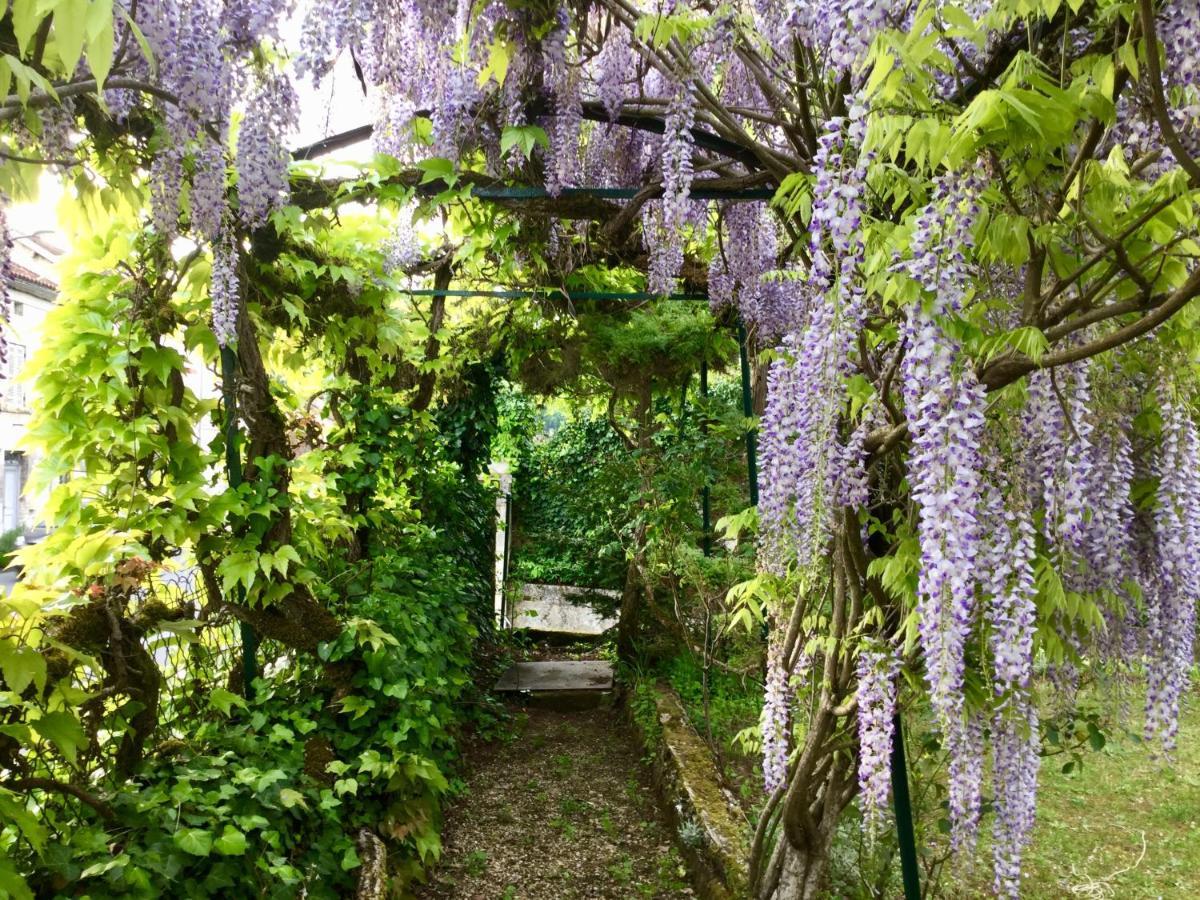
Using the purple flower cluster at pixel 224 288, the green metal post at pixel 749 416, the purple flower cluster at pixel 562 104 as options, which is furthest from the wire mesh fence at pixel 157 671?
the green metal post at pixel 749 416

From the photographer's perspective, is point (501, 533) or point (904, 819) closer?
point (904, 819)

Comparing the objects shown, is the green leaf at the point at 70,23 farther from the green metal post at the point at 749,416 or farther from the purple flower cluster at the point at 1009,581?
the green metal post at the point at 749,416

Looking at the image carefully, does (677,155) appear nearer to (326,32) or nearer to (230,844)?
(326,32)

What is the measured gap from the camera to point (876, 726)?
2018mm

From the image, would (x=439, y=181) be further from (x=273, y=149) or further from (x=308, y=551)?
(x=308, y=551)

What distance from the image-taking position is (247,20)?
2.38 meters

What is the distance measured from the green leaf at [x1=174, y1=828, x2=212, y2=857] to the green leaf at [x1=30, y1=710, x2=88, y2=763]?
1.14ft

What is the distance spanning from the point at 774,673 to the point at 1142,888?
204cm

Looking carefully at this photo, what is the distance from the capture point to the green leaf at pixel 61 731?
179 centimetres

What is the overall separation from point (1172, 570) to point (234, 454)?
287cm

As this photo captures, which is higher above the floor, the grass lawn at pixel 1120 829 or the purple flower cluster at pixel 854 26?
the purple flower cluster at pixel 854 26

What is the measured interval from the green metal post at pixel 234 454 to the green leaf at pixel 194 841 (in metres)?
0.99

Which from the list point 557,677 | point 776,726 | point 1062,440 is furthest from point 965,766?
point 557,677

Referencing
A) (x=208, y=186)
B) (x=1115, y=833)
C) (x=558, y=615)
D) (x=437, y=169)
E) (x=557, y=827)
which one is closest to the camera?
(x=208, y=186)
